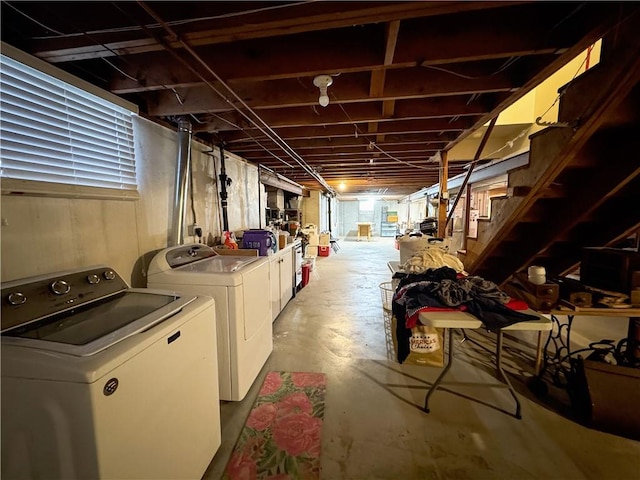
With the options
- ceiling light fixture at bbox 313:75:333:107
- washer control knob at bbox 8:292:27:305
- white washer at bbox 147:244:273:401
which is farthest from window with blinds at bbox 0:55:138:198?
ceiling light fixture at bbox 313:75:333:107

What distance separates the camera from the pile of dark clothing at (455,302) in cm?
151

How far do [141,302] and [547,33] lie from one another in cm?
252

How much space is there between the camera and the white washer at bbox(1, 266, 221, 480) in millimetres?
752

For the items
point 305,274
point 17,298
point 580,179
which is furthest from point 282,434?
point 305,274

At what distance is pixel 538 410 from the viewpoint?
5.68ft

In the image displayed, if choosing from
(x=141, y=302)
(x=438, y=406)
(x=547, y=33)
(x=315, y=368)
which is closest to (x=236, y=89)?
(x=141, y=302)

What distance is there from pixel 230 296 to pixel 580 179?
106 inches

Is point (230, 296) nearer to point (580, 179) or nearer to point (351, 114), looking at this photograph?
point (351, 114)

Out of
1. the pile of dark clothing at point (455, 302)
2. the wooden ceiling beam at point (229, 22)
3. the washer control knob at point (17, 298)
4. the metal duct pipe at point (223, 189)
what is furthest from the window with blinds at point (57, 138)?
the pile of dark clothing at point (455, 302)

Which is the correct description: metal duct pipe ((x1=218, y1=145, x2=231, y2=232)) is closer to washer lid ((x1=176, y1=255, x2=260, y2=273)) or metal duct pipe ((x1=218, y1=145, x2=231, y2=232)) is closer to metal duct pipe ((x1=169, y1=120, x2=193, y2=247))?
metal duct pipe ((x1=169, y1=120, x2=193, y2=247))

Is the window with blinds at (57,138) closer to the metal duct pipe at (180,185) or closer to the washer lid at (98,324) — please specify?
the metal duct pipe at (180,185)

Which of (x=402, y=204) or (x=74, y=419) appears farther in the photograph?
(x=402, y=204)

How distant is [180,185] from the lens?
2.22 meters

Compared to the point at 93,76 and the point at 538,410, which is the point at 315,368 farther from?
the point at 93,76
